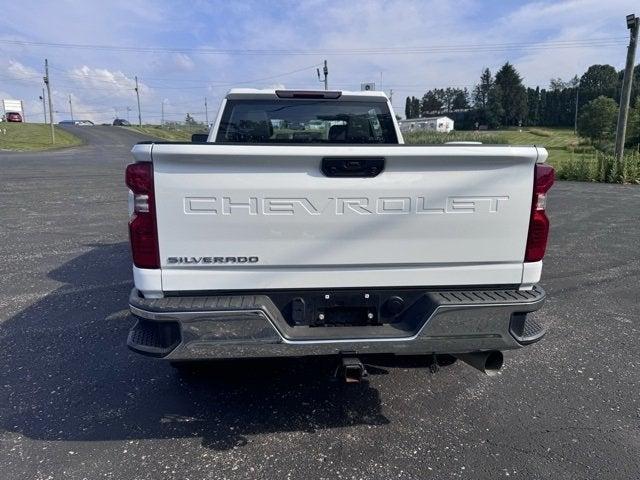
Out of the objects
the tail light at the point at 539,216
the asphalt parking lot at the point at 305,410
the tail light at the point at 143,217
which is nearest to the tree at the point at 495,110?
the asphalt parking lot at the point at 305,410

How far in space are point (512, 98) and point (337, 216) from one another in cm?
13358

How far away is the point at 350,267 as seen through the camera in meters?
2.70

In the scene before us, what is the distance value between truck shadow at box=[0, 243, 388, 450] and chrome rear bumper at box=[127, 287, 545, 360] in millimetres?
669

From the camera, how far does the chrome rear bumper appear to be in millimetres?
2494

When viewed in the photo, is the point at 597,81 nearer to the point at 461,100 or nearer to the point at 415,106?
the point at 461,100

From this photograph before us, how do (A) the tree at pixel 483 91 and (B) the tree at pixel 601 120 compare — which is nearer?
(B) the tree at pixel 601 120

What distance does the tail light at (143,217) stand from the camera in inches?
97.0

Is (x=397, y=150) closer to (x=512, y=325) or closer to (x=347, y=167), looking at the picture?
(x=347, y=167)

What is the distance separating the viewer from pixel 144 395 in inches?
133

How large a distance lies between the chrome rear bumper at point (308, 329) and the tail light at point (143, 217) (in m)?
0.24

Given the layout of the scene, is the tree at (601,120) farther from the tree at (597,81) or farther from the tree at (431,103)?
the tree at (431,103)

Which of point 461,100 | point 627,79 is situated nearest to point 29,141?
point 627,79

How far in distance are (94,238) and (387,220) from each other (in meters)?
7.04

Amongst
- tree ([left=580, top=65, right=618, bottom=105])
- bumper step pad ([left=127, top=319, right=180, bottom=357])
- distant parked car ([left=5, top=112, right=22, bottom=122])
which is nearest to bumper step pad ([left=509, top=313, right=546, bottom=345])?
bumper step pad ([left=127, top=319, right=180, bottom=357])
